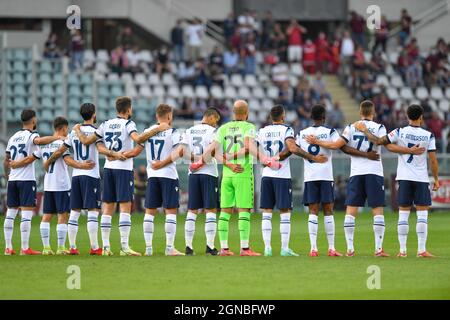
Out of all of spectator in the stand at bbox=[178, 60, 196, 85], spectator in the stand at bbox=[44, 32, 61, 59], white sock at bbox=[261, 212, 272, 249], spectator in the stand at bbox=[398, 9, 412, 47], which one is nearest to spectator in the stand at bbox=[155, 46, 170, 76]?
spectator in the stand at bbox=[178, 60, 196, 85]

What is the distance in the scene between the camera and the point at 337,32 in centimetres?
4381

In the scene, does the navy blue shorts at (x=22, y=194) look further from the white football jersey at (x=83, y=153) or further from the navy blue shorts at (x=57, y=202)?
the white football jersey at (x=83, y=153)

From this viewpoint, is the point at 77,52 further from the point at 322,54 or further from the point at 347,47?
the point at 347,47

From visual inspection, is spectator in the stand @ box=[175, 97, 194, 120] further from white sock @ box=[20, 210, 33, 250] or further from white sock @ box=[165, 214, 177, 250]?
white sock @ box=[165, 214, 177, 250]

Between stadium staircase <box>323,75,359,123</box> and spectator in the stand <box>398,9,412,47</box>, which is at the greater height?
spectator in the stand <box>398,9,412,47</box>

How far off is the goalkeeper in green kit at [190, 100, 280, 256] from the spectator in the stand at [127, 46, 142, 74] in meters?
20.8

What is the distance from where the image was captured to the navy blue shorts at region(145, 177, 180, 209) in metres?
18.6

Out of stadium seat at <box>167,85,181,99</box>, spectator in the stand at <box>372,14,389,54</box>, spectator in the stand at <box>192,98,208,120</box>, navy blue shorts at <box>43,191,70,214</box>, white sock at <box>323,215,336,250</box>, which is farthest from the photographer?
spectator in the stand at <box>372,14,389,54</box>

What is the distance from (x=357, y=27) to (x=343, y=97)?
262 centimetres

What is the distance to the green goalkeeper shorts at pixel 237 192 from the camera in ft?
60.5

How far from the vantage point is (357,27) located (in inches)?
1671

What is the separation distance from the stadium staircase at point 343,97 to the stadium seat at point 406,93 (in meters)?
1.72

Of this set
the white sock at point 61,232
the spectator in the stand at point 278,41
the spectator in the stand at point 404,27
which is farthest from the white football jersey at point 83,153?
the spectator in the stand at point 404,27

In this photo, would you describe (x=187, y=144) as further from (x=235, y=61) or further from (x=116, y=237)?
(x=235, y=61)
